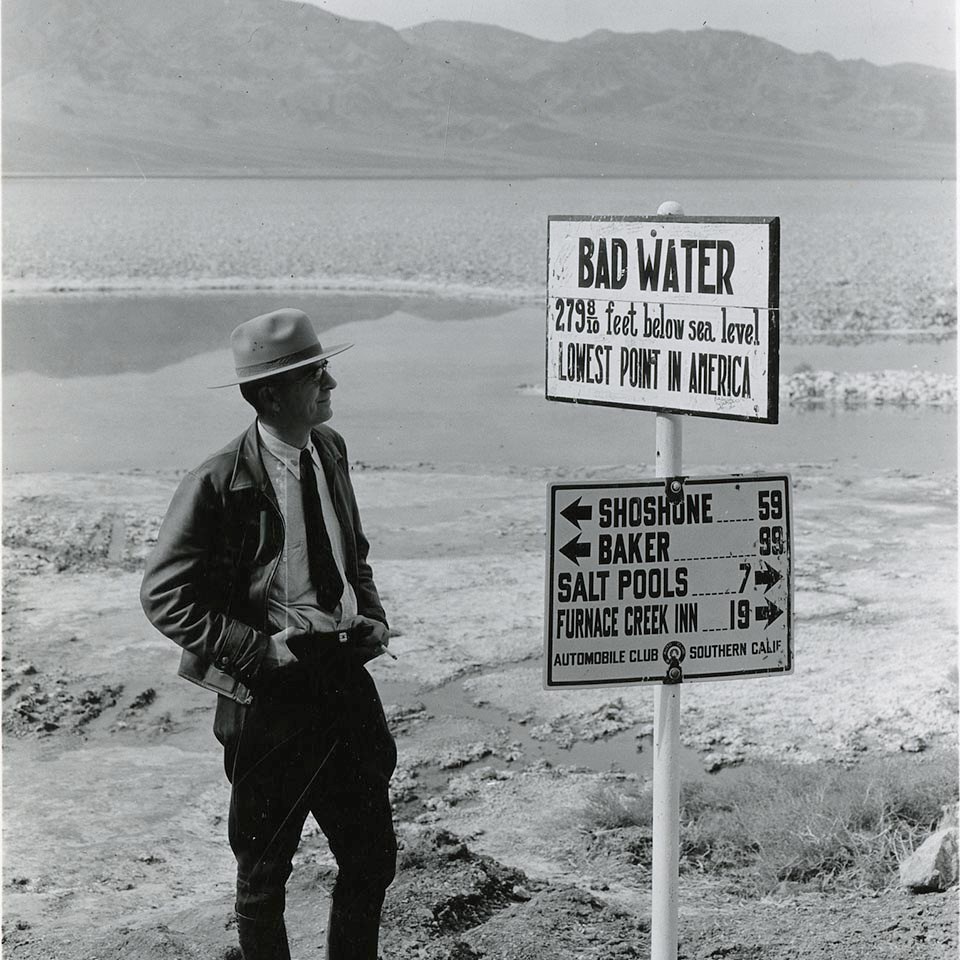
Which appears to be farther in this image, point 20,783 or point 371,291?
point 371,291

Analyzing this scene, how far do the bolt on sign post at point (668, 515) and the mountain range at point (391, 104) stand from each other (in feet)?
86.0

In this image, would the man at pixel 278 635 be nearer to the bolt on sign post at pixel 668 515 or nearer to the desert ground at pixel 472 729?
the bolt on sign post at pixel 668 515

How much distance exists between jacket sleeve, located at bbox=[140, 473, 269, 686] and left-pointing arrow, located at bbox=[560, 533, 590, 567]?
0.71m

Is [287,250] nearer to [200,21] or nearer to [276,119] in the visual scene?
[200,21]

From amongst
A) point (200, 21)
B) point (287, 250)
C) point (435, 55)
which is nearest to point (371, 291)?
point (287, 250)

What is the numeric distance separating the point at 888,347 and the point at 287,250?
41.2 ft

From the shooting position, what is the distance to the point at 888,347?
18.5 meters

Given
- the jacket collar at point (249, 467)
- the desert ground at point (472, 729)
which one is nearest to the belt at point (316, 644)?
the jacket collar at point (249, 467)

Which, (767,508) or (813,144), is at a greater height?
(813,144)

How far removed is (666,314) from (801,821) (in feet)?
8.12

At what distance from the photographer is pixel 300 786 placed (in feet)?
11.4

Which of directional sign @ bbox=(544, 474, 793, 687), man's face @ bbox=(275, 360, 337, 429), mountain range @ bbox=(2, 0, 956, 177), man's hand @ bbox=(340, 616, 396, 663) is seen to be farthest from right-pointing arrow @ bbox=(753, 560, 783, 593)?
mountain range @ bbox=(2, 0, 956, 177)

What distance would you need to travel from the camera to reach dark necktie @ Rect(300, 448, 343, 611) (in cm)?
351

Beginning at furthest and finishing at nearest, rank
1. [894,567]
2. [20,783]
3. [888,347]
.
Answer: [888,347], [894,567], [20,783]
